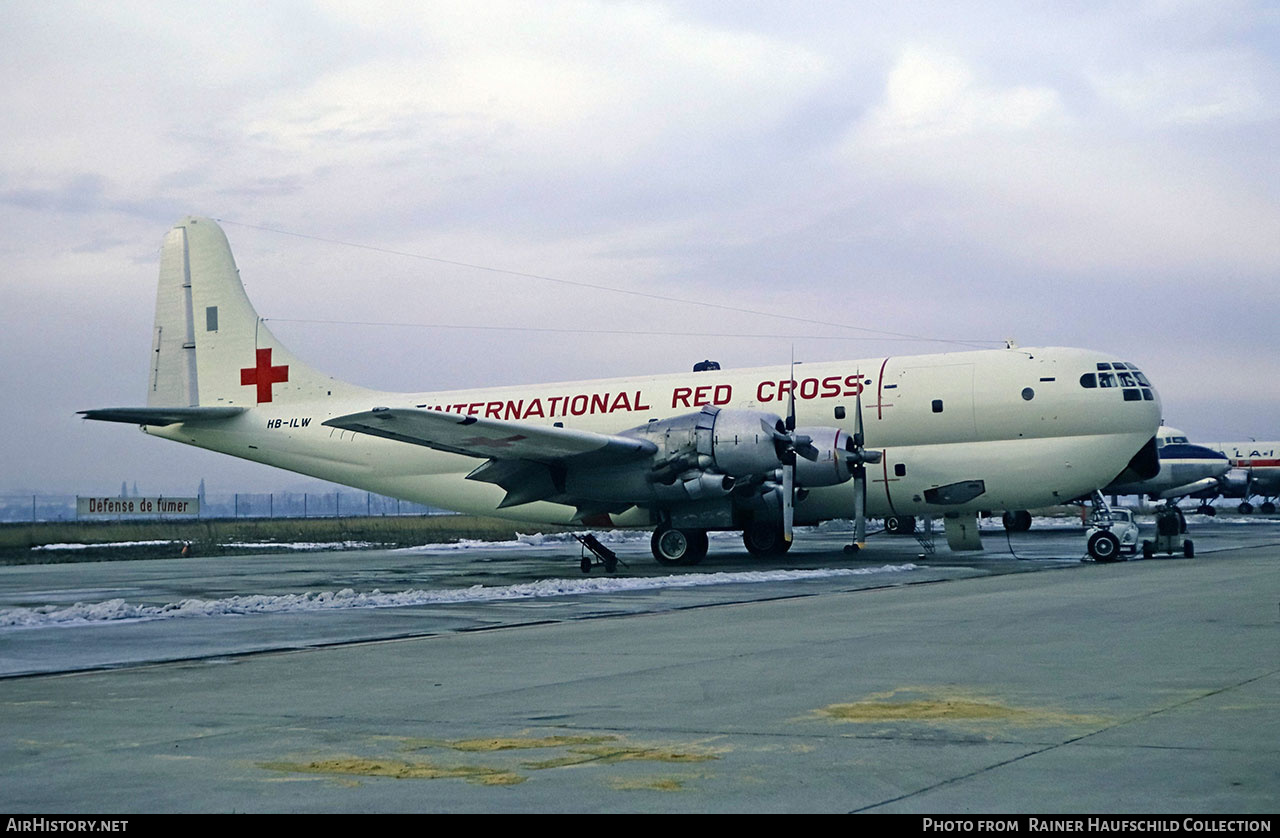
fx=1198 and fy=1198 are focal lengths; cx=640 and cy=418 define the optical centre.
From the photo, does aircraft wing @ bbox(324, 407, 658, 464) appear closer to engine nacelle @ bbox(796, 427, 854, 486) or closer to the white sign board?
engine nacelle @ bbox(796, 427, 854, 486)

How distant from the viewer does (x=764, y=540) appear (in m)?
30.7

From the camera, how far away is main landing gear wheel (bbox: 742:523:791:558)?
3058 cm

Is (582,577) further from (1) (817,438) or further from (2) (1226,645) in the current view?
(2) (1226,645)

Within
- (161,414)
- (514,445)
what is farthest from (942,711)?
(161,414)

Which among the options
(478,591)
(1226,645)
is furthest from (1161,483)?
(1226,645)

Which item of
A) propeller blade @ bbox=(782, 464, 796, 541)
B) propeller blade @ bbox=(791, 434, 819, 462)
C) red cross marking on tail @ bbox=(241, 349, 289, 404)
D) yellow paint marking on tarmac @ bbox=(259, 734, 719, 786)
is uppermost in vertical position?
red cross marking on tail @ bbox=(241, 349, 289, 404)

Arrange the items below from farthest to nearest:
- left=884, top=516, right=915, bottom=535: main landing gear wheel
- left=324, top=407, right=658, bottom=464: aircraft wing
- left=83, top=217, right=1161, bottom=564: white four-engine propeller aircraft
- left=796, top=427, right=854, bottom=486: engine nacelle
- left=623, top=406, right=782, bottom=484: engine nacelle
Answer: left=884, top=516, right=915, bottom=535: main landing gear wheel, left=796, top=427, right=854, bottom=486: engine nacelle, left=83, top=217, right=1161, bottom=564: white four-engine propeller aircraft, left=623, top=406, right=782, bottom=484: engine nacelle, left=324, top=407, right=658, bottom=464: aircraft wing

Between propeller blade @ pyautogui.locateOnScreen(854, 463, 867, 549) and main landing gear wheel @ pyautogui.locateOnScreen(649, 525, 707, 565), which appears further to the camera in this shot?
main landing gear wheel @ pyautogui.locateOnScreen(649, 525, 707, 565)

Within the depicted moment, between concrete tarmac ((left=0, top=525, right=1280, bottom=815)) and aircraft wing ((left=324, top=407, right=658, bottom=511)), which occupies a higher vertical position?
aircraft wing ((left=324, top=407, right=658, bottom=511))

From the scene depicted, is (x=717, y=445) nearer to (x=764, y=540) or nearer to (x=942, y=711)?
(x=764, y=540)

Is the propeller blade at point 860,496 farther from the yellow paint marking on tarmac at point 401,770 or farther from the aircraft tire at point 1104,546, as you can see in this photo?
the yellow paint marking on tarmac at point 401,770

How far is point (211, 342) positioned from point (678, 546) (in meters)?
17.2

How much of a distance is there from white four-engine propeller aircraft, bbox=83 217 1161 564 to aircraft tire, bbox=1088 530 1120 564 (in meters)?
0.07

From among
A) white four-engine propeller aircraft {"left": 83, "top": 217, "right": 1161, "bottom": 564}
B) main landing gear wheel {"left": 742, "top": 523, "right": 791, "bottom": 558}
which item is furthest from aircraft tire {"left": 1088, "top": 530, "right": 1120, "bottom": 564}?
main landing gear wheel {"left": 742, "top": 523, "right": 791, "bottom": 558}
